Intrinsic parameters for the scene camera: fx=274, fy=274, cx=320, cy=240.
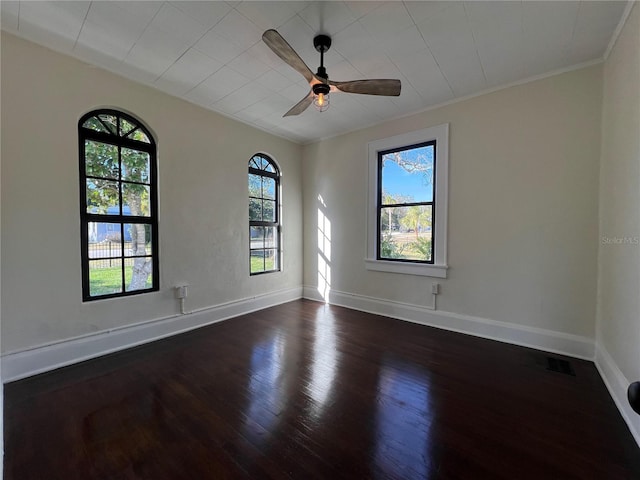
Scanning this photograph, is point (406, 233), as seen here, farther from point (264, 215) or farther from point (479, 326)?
point (264, 215)

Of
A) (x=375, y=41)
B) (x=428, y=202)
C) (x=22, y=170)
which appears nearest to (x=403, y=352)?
(x=428, y=202)

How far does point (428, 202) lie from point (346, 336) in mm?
2021

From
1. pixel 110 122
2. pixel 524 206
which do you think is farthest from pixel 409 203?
pixel 110 122

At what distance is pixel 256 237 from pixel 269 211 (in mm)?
503

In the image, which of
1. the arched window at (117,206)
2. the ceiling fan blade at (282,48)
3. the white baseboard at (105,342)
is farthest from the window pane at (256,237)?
the ceiling fan blade at (282,48)

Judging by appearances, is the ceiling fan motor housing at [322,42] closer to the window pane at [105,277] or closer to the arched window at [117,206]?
the arched window at [117,206]

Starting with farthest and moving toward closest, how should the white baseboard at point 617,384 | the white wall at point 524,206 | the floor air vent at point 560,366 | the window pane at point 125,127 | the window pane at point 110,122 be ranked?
the window pane at point 125,127 < the window pane at point 110,122 < the white wall at point 524,206 < the floor air vent at point 560,366 < the white baseboard at point 617,384

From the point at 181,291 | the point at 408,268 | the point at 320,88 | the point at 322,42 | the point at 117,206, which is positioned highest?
the point at 322,42

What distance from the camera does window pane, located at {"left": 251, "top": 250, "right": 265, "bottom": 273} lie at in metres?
4.23

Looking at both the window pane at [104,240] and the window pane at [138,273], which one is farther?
the window pane at [138,273]

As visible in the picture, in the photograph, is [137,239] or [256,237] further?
[256,237]

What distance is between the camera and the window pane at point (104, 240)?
2.71m

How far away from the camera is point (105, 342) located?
8.92 ft

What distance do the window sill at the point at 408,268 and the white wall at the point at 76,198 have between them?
1961 millimetres
